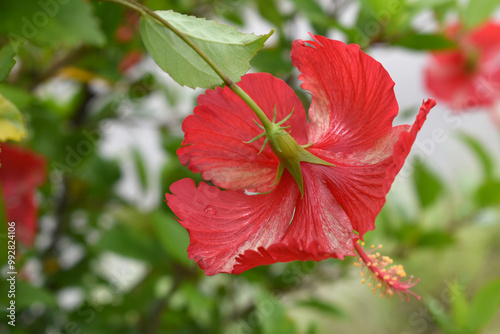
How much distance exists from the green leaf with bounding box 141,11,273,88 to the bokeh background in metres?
0.17

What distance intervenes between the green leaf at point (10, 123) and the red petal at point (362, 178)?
16cm

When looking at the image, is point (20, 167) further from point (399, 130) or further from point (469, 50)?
point (469, 50)

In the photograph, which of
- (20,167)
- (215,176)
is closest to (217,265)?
(215,176)

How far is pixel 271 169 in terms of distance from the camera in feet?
1.04

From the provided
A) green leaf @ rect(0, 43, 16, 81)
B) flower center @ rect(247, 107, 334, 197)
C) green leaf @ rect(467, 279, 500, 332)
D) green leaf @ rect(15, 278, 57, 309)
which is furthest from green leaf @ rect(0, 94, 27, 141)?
green leaf @ rect(467, 279, 500, 332)

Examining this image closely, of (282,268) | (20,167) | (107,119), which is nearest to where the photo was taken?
(20,167)

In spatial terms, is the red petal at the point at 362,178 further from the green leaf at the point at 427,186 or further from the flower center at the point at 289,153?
the green leaf at the point at 427,186

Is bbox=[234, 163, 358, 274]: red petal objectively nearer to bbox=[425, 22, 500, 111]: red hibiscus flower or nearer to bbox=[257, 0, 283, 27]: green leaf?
bbox=[257, 0, 283, 27]: green leaf

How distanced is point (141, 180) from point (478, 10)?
633 mm

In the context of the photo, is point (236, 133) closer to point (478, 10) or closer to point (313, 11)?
point (313, 11)

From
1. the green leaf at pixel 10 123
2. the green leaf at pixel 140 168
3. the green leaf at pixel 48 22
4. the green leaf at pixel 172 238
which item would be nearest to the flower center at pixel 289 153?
the green leaf at pixel 10 123

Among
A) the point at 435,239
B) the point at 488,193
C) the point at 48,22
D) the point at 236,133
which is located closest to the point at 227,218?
the point at 236,133

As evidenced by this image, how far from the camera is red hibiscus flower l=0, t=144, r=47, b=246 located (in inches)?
24.3

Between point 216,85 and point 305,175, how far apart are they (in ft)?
0.26
